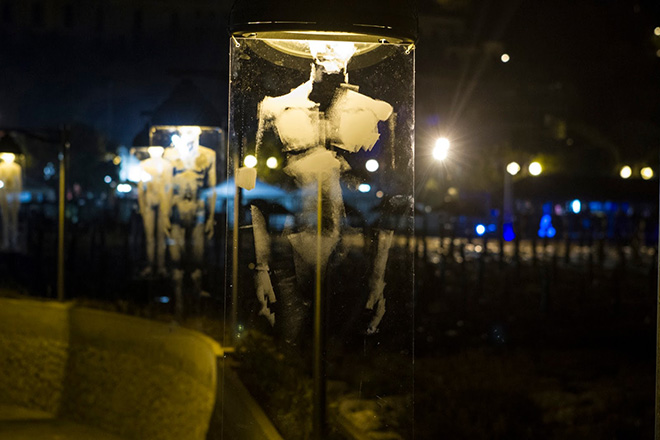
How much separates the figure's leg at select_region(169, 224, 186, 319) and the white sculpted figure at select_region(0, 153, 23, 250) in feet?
14.0

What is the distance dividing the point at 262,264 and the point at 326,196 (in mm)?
484

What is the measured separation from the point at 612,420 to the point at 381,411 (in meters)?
3.10

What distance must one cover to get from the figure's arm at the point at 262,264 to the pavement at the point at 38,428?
719 centimetres

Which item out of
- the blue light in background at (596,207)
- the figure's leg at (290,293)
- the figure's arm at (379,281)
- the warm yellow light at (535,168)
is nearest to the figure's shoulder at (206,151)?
the warm yellow light at (535,168)

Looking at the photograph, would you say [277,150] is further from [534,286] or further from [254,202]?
[534,286]

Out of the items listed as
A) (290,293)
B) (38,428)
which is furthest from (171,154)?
(290,293)

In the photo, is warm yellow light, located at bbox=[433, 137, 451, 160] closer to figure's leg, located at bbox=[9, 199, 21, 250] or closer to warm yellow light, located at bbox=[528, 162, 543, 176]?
warm yellow light, located at bbox=[528, 162, 543, 176]

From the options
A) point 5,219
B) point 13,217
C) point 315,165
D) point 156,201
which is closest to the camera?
point 315,165

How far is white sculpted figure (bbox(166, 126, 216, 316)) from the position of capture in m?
Answer: 13.1

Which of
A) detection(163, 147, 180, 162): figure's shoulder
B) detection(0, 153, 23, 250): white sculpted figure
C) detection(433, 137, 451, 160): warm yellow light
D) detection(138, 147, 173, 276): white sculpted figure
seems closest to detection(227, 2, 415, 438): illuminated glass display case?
detection(163, 147, 180, 162): figure's shoulder

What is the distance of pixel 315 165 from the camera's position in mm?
4367

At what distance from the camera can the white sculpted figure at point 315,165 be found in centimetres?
437

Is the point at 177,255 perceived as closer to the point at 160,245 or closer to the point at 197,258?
the point at 197,258

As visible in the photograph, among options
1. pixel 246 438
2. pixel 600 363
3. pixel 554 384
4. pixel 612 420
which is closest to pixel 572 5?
pixel 600 363
